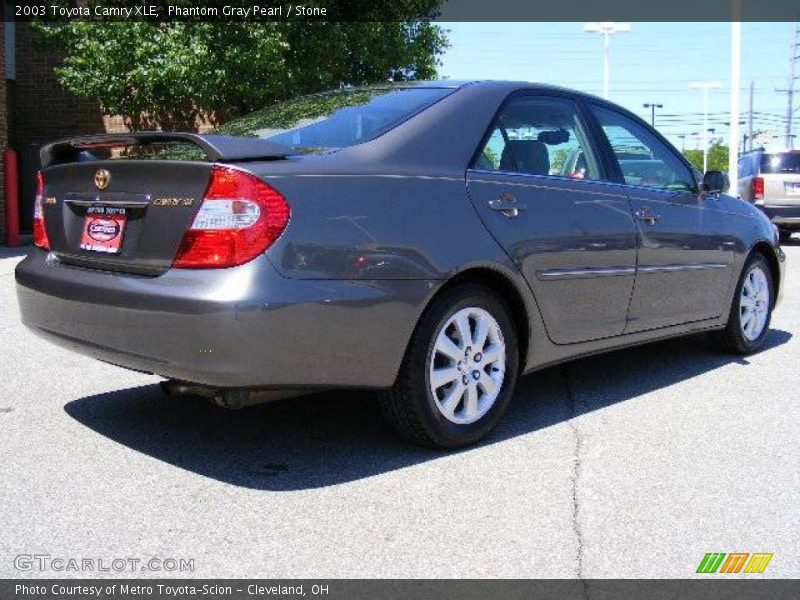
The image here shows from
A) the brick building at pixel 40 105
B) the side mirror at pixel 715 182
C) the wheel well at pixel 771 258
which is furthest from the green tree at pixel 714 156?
the side mirror at pixel 715 182

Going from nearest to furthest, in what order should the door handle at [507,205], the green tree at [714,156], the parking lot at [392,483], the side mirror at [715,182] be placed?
the parking lot at [392,483] → the door handle at [507,205] → the side mirror at [715,182] → the green tree at [714,156]

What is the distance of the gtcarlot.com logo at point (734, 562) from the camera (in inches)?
111

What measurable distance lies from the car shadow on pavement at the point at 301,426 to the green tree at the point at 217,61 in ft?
35.3

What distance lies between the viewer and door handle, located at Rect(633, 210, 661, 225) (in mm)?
4816

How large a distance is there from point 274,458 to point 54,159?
1.65 m

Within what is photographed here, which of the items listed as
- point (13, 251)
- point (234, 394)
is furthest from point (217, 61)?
point (234, 394)

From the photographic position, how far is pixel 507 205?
4020 mm

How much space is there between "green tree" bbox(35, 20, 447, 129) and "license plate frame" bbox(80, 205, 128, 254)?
451 inches

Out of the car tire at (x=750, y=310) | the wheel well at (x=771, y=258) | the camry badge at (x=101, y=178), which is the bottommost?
the car tire at (x=750, y=310)

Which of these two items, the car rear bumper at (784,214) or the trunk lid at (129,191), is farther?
the car rear bumper at (784,214)

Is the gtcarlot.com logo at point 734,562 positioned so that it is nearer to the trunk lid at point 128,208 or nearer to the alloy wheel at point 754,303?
the trunk lid at point 128,208

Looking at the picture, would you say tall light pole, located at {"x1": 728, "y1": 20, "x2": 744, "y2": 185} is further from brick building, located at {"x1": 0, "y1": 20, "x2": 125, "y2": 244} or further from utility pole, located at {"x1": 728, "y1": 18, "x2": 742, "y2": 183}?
brick building, located at {"x1": 0, "y1": 20, "x2": 125, "y2": 244}

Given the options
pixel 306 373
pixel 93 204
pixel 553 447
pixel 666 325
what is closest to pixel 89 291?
pixel 93 204

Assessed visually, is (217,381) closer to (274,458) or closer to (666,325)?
(274,458)
